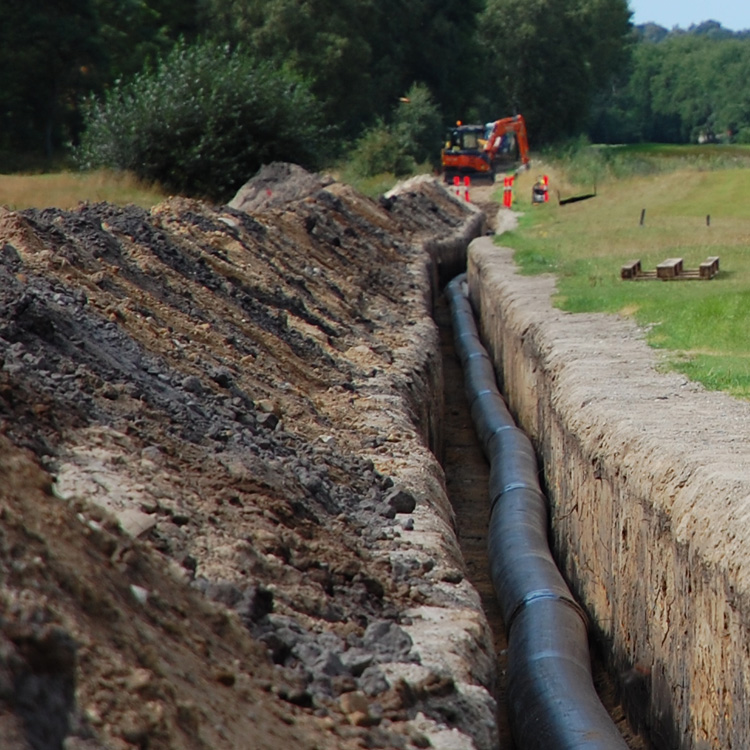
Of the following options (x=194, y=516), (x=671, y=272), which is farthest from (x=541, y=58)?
(x=194, y=516)

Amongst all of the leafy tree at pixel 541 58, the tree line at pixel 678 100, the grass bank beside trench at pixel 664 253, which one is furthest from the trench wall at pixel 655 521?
the tree line at pixel 678 100

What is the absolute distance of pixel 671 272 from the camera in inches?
713

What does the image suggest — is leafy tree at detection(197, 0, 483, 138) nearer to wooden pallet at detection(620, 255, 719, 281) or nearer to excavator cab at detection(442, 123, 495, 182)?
excavator cab at detection(442, 123, 495, 182)

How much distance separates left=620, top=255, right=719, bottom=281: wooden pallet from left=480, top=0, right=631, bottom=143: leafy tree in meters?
52.9

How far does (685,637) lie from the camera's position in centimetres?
745

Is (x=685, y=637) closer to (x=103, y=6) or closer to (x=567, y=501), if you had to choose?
(x=567, y=501)

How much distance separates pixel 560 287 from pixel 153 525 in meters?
12.8

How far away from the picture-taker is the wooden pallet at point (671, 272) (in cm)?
1811

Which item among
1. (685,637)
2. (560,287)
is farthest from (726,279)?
(685,637)

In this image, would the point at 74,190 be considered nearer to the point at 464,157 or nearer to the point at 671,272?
the point at 671,272

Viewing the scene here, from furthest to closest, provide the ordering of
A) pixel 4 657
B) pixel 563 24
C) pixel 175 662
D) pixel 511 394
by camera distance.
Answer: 1. pixel 563 24
2. pixel 511 394
3. pixel 175 662
4. pixel 4 657

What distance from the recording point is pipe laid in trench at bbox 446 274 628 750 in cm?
708

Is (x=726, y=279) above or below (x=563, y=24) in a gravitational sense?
below

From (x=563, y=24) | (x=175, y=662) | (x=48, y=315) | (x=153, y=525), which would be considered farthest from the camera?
(x=563, y=24)
